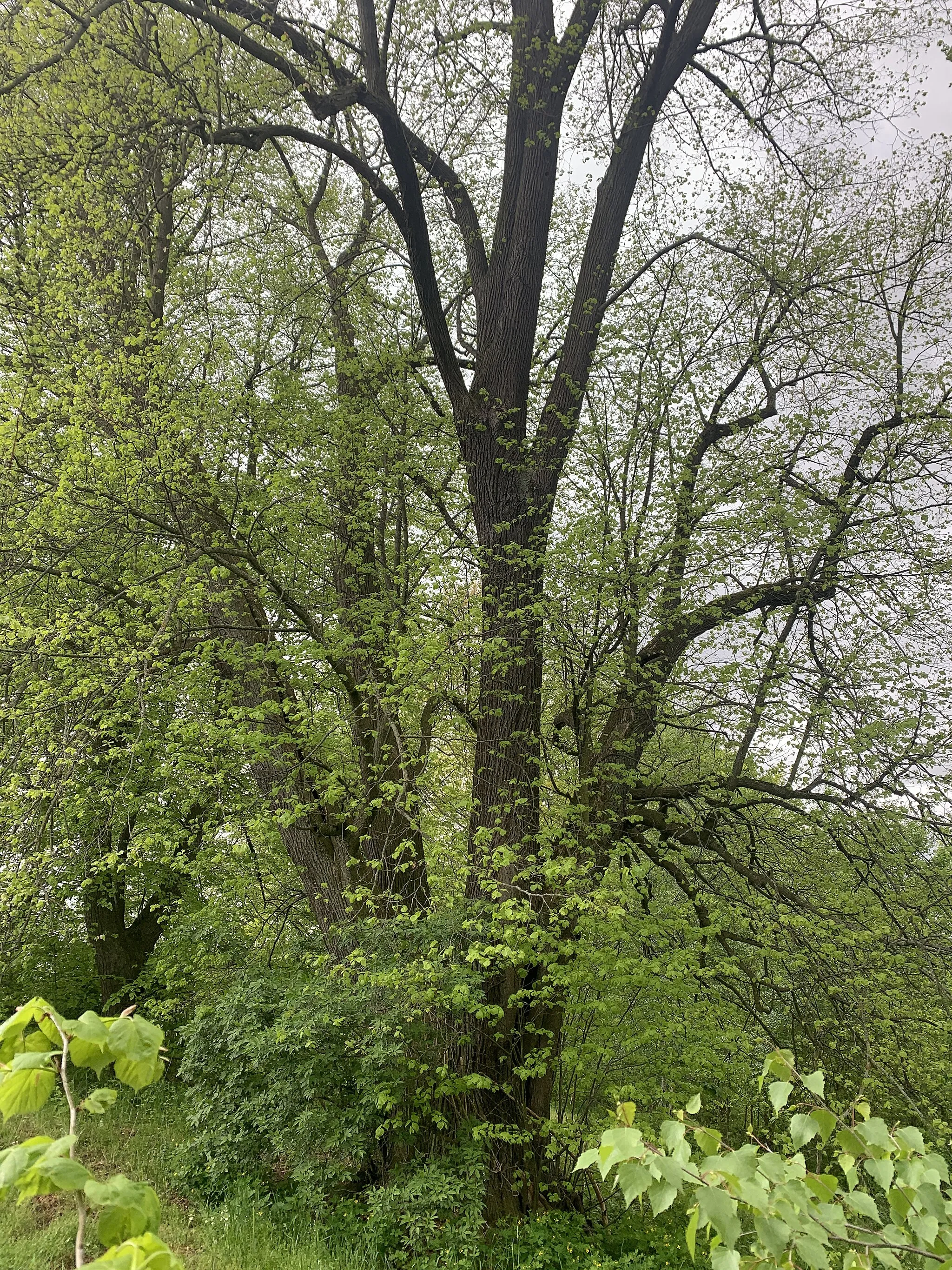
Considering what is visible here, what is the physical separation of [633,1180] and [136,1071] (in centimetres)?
95

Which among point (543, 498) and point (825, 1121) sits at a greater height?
point (543, 498)

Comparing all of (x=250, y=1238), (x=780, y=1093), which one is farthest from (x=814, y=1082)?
(x=250, y=1238)

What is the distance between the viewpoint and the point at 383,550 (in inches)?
316

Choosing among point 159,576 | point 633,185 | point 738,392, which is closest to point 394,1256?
point 159,576

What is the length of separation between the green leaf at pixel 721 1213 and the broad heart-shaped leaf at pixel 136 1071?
3.37 ft

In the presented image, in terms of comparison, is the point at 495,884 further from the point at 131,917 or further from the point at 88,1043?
the point at 131,917

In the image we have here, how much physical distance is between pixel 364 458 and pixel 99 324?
111 inches

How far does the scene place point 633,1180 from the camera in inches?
59.5

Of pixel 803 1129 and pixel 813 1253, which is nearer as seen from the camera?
pixel 813 1253

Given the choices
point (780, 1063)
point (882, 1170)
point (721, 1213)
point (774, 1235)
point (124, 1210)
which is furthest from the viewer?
point (780, 1063)

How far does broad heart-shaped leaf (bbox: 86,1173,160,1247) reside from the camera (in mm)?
1083

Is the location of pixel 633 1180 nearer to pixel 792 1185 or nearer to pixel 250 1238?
pixel 792 1185

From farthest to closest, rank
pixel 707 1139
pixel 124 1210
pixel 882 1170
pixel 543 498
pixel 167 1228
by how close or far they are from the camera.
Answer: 1. pixel 543 498
2. pixel 167 1228
3. pixel 707 1139
4. pixel 882 1170
5. pixel 124 1210

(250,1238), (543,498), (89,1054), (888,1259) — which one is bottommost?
(250,1238)
